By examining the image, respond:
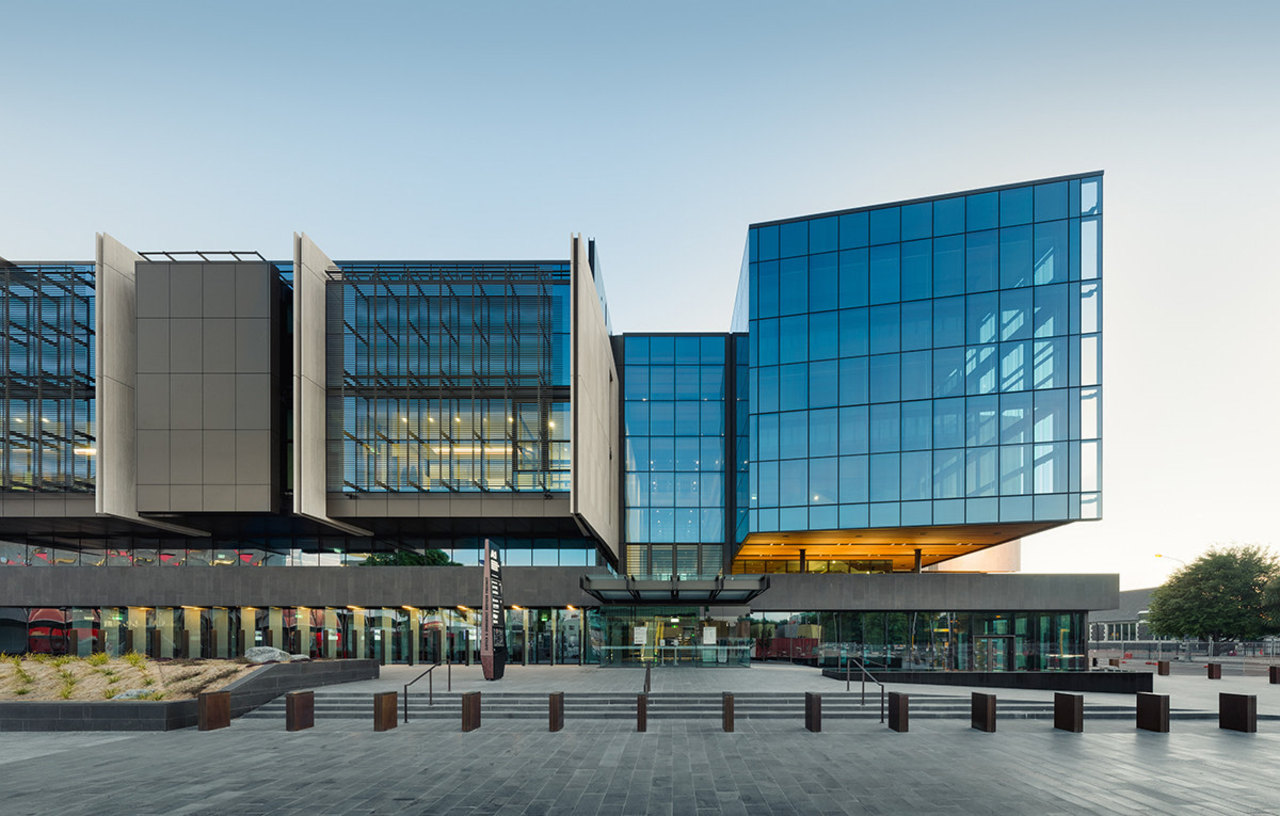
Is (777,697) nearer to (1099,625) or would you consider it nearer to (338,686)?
(338,686)

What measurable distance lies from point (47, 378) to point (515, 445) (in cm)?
2246

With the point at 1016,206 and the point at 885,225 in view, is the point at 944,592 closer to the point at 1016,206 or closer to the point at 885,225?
the point at 885,225

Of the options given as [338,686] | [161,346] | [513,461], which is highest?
[161,346]

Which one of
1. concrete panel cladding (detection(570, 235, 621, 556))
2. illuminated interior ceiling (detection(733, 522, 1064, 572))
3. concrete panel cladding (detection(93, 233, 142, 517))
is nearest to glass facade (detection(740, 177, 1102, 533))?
illuminated interior ceiling (detection(733, 522, 1064, 572))

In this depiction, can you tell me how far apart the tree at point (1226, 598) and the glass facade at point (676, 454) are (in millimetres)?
44968

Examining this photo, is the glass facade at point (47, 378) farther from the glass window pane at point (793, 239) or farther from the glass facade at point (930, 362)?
the glass window pane at point (793, 239)

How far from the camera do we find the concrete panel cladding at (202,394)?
3528 cm

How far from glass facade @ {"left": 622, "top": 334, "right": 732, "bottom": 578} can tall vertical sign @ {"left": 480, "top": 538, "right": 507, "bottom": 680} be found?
61.1 feet

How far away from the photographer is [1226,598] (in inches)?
2564

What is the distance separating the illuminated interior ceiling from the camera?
37.8 m

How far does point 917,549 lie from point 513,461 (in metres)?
24.4

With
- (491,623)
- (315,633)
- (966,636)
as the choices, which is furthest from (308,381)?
(966,636)

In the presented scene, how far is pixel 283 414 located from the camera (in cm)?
3675

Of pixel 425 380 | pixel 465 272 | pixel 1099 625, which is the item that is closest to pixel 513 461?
pixel 425 380
